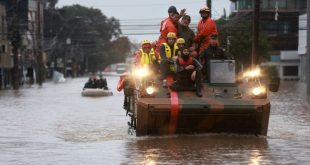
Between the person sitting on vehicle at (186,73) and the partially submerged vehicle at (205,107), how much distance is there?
0.17 meters

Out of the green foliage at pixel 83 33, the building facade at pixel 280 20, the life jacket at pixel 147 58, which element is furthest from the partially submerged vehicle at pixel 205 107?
the green foliage at pixel 83 33

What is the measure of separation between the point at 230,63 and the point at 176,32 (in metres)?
1.60

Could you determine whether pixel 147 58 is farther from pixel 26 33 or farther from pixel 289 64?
pixel 289 64

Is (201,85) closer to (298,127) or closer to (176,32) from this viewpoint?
(176,32)

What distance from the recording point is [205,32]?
21609 millimetres

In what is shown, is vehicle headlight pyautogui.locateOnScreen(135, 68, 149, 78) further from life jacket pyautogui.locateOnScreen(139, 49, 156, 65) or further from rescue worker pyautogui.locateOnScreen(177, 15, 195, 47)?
rescue worker pyautogui.locateOnScreen(177, 15, 195, 47)

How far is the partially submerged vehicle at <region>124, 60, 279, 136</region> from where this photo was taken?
18.8 metres

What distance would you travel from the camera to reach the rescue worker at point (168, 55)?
20234mm

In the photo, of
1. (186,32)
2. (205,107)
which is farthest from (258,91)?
(186,32)

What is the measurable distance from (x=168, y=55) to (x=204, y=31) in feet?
4.76

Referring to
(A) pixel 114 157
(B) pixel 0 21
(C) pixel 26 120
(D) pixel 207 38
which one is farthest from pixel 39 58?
(A) pixel 114 157

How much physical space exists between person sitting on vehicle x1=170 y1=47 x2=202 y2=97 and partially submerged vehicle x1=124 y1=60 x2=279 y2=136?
0.56 feet

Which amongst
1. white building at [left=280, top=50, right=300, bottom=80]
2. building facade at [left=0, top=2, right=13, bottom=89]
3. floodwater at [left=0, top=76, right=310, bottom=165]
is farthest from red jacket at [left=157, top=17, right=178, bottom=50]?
white building at [left=280, top=50, right=300, bottom=80]

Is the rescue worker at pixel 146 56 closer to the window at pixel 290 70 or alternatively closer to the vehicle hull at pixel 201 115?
the vehicle hull at pixel 201 115
